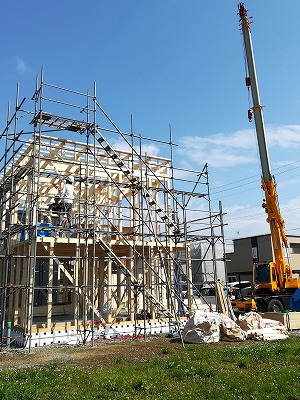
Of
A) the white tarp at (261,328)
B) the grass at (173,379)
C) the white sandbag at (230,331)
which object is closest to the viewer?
the grass at (173,379)

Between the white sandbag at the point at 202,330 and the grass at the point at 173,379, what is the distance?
8.67ft

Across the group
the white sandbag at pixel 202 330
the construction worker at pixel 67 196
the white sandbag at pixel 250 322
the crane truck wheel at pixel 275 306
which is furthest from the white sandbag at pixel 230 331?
the construction worker at pixel 67 196

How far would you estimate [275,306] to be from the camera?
1895 centimetres

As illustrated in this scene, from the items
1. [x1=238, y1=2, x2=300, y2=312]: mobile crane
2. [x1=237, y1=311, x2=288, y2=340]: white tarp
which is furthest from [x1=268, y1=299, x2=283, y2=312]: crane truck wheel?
[x1=237, y1=311, x2=288, y2=340]: white tarp

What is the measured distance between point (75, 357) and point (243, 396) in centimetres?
563

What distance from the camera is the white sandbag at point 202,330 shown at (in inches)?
505

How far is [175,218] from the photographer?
726 inches

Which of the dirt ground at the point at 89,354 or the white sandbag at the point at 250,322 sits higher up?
the white sandbag at the point at 250,322

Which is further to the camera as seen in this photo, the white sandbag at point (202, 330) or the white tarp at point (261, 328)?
the white tarp at point (261, 328)

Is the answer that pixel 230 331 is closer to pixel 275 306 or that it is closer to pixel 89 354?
pixel 89 354

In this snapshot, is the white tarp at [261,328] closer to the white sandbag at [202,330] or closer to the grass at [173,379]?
the white sandbag at [202,330]

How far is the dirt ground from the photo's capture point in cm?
994

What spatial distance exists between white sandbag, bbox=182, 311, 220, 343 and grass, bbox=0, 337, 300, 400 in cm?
264

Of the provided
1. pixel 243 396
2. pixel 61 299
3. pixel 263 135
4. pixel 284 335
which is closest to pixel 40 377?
pixel 243 396
